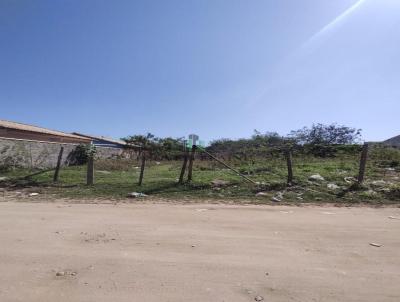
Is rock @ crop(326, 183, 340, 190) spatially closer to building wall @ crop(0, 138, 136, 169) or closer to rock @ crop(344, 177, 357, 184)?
rock @ crop(344, 177, 357, 184)

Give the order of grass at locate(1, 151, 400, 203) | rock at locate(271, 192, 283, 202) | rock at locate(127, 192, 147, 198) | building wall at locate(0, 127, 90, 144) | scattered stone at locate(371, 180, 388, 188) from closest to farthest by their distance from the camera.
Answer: rock at locate(271, 192, 283, 202), grass at locate(1, 151, 400, 203), rock at locate(127, 192, 147, 198), scattered stone at locate(371, 180, 388, 188), building wall at locate(0, 127, 90, 144)

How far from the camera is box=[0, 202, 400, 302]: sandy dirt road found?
14.0 feet

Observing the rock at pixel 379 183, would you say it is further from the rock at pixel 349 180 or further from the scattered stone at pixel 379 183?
the rock at pixel 349 180

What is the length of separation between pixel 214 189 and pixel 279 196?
2.13 metres

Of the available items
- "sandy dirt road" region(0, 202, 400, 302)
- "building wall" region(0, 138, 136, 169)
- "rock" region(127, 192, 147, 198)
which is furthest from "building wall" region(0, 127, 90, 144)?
"sandy dirt road" region(0, 202, 400, 302)

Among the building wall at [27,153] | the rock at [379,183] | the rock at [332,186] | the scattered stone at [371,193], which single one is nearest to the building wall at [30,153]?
the building wall at [27,153]

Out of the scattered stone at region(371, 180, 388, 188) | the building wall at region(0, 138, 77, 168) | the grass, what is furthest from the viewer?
the building wall at region(0, 138, 77, 168)

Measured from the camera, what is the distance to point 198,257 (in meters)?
5.44

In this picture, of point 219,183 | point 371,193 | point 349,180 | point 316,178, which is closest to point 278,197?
point 219,183

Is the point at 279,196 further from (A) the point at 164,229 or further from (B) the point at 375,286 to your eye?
(B) the point at 375,286

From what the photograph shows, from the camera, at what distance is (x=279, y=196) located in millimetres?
11211

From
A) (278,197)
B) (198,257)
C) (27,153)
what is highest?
(27,153)

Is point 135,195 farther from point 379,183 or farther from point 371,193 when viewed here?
point 379,183

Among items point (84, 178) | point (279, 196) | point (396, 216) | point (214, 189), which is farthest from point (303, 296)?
point (84, 178)
